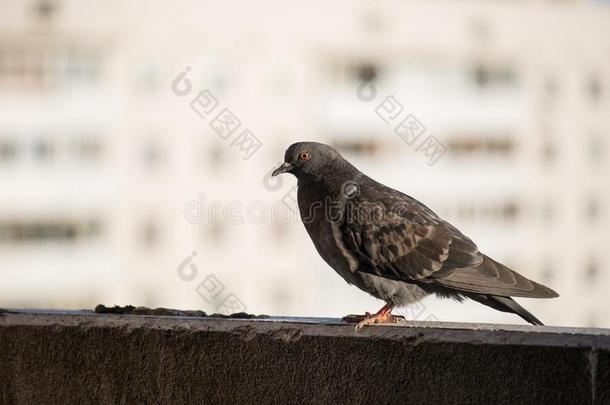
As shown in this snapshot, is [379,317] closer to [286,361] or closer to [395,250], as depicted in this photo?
[395,250]

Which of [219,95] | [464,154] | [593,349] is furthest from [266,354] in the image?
[464,154]

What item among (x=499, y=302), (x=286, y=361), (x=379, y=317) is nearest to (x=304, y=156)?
(x=379, y=317)

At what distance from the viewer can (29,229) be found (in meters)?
66.9

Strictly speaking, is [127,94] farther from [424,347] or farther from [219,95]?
[424,347]

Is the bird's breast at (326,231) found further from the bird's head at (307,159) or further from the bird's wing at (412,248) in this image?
the bird's head at (307,159)

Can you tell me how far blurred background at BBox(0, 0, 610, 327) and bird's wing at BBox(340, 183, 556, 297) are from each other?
52.4m

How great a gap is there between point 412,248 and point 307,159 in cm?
118

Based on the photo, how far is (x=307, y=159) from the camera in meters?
7.25

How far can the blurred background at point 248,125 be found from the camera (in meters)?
63.4

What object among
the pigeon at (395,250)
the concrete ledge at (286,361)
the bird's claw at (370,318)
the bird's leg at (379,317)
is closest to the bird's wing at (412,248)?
the pigeon at (395,250)

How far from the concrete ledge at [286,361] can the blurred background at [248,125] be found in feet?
176

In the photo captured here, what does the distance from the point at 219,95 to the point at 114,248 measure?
44.3ft

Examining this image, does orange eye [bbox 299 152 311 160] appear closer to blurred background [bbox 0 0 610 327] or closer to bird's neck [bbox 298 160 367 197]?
bird's neck [bbox 298 160 367 197]

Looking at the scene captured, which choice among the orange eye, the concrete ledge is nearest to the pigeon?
the orange eye
